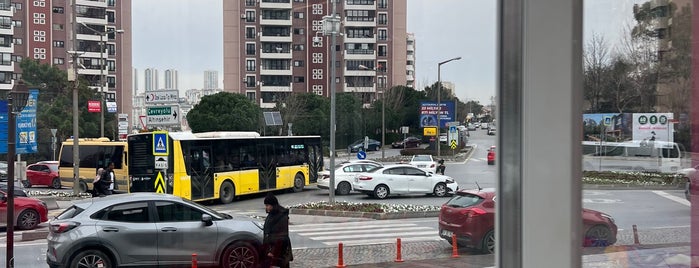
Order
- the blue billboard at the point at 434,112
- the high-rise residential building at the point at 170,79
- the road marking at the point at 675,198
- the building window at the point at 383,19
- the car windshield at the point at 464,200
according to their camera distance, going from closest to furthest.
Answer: the road marking at the point at 675,198, the car windshield at the point at 464,200, the blue billboard at the point at 434,112, the building window at the point at 383,19, the high-rise residential building at the point at 170,79

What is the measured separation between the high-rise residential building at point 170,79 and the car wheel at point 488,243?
1.60 meters

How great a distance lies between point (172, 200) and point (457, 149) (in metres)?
1.39

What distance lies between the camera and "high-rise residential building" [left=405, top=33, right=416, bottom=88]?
1.82 metres

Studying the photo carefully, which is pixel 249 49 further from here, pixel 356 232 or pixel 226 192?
pixel 356 232

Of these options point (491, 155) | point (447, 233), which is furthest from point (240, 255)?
point (491, 155)

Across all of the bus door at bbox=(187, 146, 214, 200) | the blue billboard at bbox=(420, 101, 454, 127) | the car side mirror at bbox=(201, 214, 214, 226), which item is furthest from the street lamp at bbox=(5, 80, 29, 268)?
the blue billboard at bbox=(420, 101, 454, 127)

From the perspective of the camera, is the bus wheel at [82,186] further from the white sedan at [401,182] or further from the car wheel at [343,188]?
the white sedan at [401,182]

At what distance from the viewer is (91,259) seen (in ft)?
7.93

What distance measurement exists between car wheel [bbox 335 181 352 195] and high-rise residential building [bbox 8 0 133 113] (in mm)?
1149

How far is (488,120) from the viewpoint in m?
1.20

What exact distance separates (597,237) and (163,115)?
1.92 m

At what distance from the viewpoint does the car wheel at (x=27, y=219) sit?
289cm

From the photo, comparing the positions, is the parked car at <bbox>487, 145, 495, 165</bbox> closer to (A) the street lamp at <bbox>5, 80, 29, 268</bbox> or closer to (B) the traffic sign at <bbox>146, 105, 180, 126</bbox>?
(B) the traffic sign at <bbox>146, 105, 180, 126</bbox>

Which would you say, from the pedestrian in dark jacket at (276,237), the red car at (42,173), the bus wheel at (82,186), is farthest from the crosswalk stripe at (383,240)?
the red car at (42,173)
